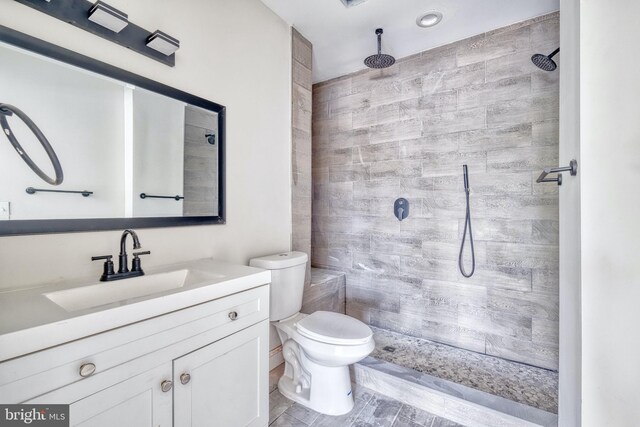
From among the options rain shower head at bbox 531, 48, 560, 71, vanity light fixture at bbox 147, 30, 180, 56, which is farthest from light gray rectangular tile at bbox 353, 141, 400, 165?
vanity light fixture at bbox 147, 30, 180, 56

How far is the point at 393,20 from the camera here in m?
2.08

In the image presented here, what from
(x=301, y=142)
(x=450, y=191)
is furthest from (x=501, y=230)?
(x=301, y=142)

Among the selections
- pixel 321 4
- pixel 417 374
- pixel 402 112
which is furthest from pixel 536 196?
pixel 321 4

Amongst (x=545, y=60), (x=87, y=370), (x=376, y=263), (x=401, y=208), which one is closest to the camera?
(x=87, y=370)

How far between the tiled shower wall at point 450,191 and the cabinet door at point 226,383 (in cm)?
162

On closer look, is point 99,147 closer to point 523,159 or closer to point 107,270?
point 107,270

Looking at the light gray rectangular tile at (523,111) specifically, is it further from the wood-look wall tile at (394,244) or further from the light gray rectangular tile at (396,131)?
the wood-look wall tile at (394,244)

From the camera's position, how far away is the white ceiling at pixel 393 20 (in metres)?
1.92

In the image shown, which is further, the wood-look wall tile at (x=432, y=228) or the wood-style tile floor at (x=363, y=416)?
the wood-look wall tile at (x=432, y=228)

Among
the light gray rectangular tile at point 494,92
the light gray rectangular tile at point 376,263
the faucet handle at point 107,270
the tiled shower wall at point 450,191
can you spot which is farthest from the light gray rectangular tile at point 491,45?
the faucet handle at point 107,270

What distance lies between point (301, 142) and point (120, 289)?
5.48 ft

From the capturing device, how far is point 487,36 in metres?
2.20

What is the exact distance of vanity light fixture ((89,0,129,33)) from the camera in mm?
1107

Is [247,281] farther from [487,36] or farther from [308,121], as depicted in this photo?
[487,36]
